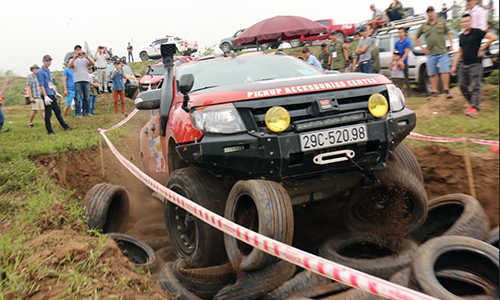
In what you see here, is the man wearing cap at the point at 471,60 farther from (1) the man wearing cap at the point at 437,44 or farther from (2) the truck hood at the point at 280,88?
(2) the truck hood at the point at 280,88

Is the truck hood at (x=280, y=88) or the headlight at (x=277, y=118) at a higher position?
the truck hood at (x=280, y=88)

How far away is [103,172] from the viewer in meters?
9.09

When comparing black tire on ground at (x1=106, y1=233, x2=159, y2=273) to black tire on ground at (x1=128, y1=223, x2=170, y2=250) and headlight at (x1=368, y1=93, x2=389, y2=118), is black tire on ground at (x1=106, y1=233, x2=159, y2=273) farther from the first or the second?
headlight at (x1=368, y1=93, x2=389, y2=118)

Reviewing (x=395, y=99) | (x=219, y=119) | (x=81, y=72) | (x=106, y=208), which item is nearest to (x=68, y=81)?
(x=81, y=72)

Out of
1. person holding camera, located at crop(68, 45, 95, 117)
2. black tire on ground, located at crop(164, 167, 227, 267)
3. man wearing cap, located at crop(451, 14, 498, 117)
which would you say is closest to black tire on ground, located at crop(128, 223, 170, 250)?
black tire on ground, located at crop(164, 167, 227, 267)

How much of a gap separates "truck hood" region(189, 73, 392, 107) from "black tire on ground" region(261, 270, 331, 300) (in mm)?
1473

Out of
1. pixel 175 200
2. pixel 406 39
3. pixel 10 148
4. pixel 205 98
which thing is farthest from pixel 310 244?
pixel 406 39

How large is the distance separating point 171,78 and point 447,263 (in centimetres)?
342

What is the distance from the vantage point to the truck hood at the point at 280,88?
12.0 feet

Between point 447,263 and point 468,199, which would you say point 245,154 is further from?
point 468,199

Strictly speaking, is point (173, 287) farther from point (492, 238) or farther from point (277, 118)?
point (492, 238)

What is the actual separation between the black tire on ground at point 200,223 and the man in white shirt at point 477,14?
6425mm

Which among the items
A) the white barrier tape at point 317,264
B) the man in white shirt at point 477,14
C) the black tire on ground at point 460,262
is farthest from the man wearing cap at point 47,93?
the black tire on ground at point 460,262

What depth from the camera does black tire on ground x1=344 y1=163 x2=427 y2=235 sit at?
393 centimetres
